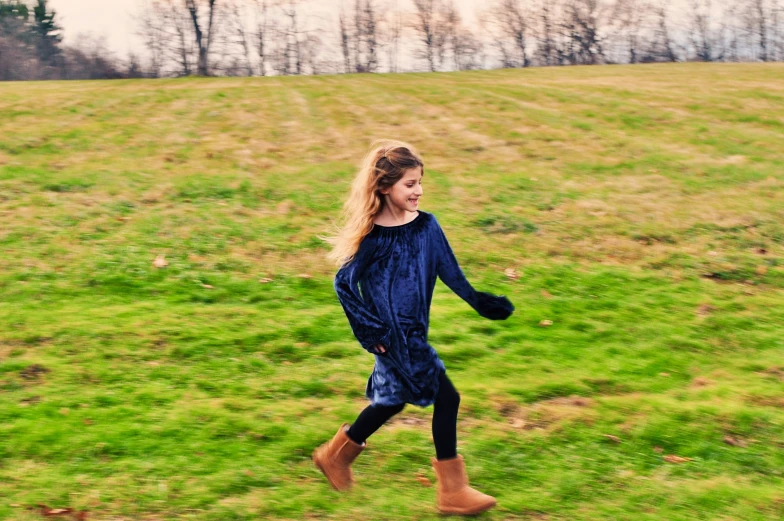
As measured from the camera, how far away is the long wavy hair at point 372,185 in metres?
4.09

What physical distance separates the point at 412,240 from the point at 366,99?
54.3 ft

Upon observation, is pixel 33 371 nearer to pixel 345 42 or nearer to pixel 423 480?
pixel 423 480

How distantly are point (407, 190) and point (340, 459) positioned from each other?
1640 millimetres

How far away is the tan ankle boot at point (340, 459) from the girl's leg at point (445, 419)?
0.50m

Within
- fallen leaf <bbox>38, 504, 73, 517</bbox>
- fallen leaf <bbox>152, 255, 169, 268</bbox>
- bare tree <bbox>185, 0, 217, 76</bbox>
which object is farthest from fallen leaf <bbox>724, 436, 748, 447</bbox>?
bare tree <bbox>185, 0, 217, 76</bbox>

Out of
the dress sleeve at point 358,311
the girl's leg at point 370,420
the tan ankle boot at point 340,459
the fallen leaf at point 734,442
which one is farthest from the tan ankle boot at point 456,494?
the fallen leaf at point 734,442

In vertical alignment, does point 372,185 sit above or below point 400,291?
above

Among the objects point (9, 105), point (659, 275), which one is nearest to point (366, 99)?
point (9, 105)

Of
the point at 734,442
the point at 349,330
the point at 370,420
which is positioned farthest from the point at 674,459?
the point at 349,330

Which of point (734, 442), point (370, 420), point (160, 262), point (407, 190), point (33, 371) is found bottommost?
point (734, 442)

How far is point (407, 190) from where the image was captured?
4078 millimetres

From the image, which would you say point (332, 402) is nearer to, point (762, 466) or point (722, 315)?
point (762, 466)

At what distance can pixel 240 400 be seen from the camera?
589cm

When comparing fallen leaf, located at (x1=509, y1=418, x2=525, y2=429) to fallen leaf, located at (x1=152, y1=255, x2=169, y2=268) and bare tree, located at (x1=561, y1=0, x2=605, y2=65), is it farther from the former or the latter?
bare tree, located at (x1=561, y1=0, x2=605, y2=65)
